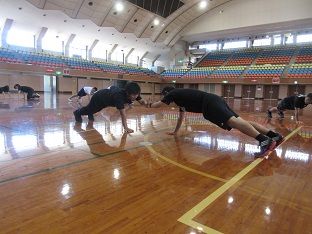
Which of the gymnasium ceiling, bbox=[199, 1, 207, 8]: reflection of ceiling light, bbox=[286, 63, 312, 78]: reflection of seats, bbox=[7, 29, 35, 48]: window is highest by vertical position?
bbox=[199, 1, 207, 8]: reflection of ceiling light

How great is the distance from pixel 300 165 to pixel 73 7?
20276 millimetres

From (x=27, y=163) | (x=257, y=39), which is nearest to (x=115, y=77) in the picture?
(x=257, y=39)

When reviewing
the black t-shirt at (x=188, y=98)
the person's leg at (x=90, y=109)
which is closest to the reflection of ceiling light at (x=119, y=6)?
the person's leg at (x=90, y=109)

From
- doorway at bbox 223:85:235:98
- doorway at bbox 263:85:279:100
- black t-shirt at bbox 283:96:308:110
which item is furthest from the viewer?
doorway at bbox 223:85:235:98

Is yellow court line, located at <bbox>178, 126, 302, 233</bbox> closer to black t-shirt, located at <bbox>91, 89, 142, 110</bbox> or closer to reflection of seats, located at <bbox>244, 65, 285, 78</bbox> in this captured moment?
black t-shirt, located at <bbox>91, 89, 142, 110</bbox>

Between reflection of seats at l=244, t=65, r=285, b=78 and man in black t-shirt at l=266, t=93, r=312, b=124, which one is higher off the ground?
reflection of seats at l=244, t=65, r=285, b=78

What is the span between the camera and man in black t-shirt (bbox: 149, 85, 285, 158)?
325cm

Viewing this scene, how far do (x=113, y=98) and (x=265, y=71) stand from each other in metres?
22.5

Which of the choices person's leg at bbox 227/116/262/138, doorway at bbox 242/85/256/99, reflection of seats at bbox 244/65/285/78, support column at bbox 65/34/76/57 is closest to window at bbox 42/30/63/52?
support column at bbox 65/34/76/57

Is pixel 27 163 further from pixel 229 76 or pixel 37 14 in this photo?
pixel 229 76

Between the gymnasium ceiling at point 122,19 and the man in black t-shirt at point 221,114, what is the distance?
1742cm

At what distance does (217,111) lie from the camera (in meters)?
3.36

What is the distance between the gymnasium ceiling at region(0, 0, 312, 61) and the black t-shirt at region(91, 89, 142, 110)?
608 inches

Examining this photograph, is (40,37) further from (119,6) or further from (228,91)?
(228,91)
